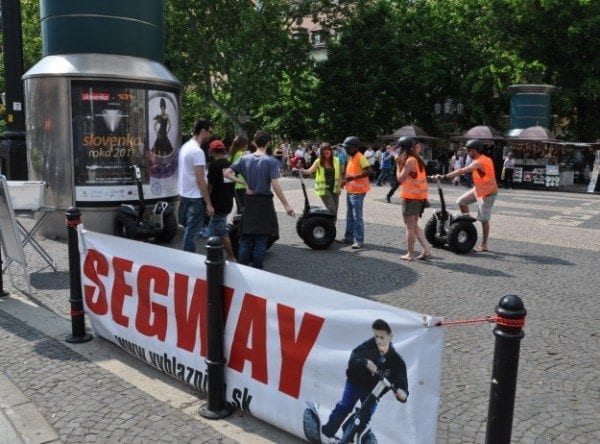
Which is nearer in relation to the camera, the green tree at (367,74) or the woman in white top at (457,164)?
the woman in white top at (457,164)

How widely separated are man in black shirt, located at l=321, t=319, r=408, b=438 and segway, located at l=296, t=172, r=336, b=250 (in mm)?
5690

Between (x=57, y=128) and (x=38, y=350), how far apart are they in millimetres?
4845

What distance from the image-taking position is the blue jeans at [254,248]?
252 inches

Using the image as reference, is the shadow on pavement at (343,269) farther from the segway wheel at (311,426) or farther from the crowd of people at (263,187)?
the segway wheel at (311,426)

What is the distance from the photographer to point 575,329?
16.9ft

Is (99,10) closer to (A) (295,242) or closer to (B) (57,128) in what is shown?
(B) (57,128)

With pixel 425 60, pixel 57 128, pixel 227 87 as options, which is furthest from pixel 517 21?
pixel 57 128

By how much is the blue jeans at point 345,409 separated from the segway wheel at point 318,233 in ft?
18.6

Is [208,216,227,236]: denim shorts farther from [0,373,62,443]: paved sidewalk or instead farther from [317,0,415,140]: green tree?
[317,0,415,140]: green tree

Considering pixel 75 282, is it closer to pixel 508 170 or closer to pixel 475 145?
pixel 475 145

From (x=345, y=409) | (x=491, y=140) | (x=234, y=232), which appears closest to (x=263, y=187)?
(x=234, y=232)

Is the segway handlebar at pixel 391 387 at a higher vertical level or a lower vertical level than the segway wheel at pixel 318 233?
higher

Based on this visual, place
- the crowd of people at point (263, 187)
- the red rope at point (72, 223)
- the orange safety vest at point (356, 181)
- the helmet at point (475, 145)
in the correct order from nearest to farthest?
the red rope at point (72, 223) → the crowd of people at point (263, 187) → the helmet at point (475, 145) → the orange safety vest at point (356, 181)

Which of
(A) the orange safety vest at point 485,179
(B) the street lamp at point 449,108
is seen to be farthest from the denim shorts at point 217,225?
(B) the street lamp at point 449,108
